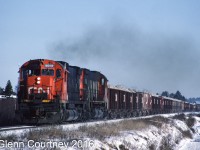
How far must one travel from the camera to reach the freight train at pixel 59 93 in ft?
66.6

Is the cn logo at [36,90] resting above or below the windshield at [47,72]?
below

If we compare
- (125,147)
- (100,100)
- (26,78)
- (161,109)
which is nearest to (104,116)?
(100,100)

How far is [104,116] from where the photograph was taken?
32219 millimetres

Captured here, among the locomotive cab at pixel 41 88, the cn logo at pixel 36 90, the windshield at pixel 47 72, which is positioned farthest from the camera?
the windshield at pixel 47 72

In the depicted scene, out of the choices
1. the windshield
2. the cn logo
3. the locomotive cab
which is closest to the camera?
the locomotive cab

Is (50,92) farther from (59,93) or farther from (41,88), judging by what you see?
(59,93)

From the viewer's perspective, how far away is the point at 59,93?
71.1 feet

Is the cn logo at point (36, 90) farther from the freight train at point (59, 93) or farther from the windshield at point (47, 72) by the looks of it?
the windshield at point (47, 72)

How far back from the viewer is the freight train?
66.6 feet

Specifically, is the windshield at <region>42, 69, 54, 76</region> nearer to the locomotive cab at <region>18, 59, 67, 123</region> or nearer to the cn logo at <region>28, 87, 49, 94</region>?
the locomotive cab at <region>18, 59, 67, 123</region>

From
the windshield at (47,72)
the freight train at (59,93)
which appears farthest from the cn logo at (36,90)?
the windshield at (47,72)

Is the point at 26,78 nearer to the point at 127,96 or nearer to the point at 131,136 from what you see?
the point at 131,136

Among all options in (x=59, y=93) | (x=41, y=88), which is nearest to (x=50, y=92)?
(x=41, y=88)

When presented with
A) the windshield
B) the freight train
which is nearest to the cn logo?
the freight train
